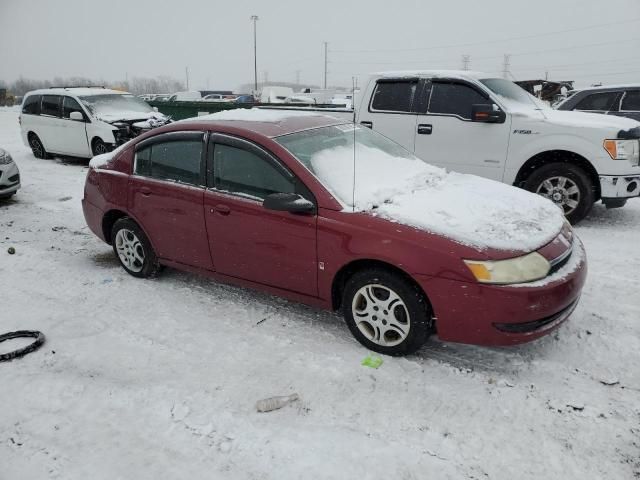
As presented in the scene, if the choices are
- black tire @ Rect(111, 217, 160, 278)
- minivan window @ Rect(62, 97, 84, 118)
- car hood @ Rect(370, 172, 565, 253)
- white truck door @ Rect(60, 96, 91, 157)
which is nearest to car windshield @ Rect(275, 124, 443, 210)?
car hood @ Rect(370, 172, 565, 253)

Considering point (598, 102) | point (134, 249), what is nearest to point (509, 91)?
point (598, 102)

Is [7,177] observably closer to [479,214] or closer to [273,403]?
[273,403]

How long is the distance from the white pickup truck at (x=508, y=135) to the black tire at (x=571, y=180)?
11 mm

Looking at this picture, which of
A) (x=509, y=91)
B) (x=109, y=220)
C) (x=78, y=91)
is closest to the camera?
(x=109, y=220)

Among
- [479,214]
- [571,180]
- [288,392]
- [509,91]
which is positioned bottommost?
[288,392]

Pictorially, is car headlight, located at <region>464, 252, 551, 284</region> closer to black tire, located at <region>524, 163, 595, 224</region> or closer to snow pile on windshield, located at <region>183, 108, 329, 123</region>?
snow pile on windshield, located at <region>183, 108, 329, 123</region>

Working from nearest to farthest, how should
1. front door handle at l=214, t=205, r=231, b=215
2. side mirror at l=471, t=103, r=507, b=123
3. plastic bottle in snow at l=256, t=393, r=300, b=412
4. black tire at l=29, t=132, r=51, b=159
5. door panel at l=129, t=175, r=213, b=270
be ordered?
plastic bottle in snow at l=256, t=393, r=300, b=412, front door handle at l=214, t=205, r=231, b=215, door panel at l=129, t=175, r=213, b=270, side mirror at l=471, t=103, r=507, b=123, black tire at l=29, t=132, r=51, b=159

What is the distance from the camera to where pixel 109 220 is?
4.84m

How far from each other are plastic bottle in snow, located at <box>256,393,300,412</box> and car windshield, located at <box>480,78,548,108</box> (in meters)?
5.15

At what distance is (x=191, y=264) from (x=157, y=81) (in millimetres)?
169517

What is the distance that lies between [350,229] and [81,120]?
9568mm

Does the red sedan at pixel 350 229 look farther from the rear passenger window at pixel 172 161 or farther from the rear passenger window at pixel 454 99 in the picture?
the rear passenger window at pixel 454 99

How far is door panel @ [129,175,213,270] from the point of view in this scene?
3971 mm

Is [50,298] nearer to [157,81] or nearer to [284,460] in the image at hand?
[284,460]
